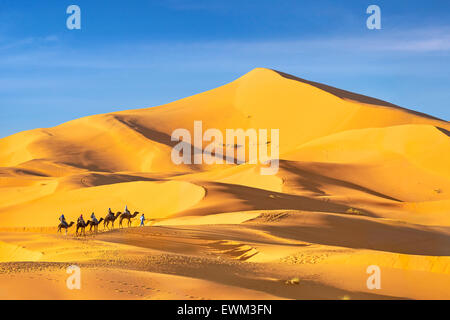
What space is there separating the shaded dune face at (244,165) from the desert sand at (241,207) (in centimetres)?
18

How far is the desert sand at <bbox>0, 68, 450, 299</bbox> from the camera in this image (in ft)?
36.8

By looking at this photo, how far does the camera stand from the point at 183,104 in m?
98.9

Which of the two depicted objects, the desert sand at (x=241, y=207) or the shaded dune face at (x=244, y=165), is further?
the shaded dune face at (x=244, y=165)

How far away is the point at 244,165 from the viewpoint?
5044 cm

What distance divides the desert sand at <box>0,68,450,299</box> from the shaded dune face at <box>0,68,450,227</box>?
0.60ft

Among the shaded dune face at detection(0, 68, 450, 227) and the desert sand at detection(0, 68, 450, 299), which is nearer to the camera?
the desert sand at detection(0, 68, 450, 299)

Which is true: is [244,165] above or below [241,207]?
above

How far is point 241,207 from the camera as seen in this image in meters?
31.4

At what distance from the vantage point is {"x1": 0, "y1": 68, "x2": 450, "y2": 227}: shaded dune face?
115 ft

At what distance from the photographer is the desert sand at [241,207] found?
441 inches

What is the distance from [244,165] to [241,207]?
63.0 feet

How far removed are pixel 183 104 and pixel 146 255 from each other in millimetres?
85577

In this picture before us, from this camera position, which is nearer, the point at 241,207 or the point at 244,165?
the point at 241,207
